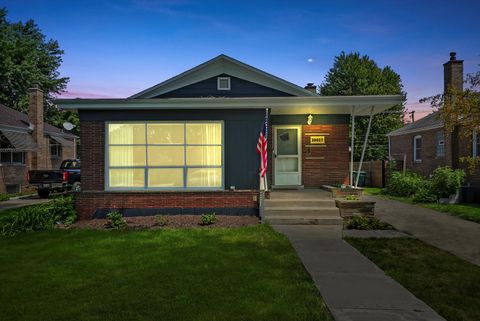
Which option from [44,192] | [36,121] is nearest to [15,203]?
[44,192]

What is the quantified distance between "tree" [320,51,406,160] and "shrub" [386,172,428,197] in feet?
82.0

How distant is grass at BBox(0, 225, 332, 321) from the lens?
12.6ft

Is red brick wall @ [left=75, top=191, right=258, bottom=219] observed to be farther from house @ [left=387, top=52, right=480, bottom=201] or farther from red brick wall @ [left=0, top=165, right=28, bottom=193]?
red brick wall @ [left=0, top=165, right=28, bottom=193]

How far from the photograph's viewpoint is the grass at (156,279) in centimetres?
384

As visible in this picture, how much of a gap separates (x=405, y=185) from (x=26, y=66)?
33.8m

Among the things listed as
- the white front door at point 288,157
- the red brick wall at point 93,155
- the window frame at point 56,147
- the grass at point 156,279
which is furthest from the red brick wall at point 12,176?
the white front door at point 288,157

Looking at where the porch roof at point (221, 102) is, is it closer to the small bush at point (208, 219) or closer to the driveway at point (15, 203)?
the small bush at point (208, 219)

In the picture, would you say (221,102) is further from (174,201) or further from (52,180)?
(52,180)

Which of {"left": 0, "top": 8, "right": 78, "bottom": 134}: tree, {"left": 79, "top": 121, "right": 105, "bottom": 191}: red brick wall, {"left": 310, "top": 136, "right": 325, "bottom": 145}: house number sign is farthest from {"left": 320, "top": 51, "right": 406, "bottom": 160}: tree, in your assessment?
{"left": 79, "top": 121, "right": 105, "bottom": 191}: red brick wall

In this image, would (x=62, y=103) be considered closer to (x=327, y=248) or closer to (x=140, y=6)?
(x=140, y=6)

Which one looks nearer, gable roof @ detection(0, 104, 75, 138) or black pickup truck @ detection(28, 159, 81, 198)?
black pickup truck @ detection(28, 159, 81, 198)

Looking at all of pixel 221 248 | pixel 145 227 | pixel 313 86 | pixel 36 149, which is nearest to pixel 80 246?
pixel 145 227

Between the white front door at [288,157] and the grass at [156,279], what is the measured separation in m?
4.92

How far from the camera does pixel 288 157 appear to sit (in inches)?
488
